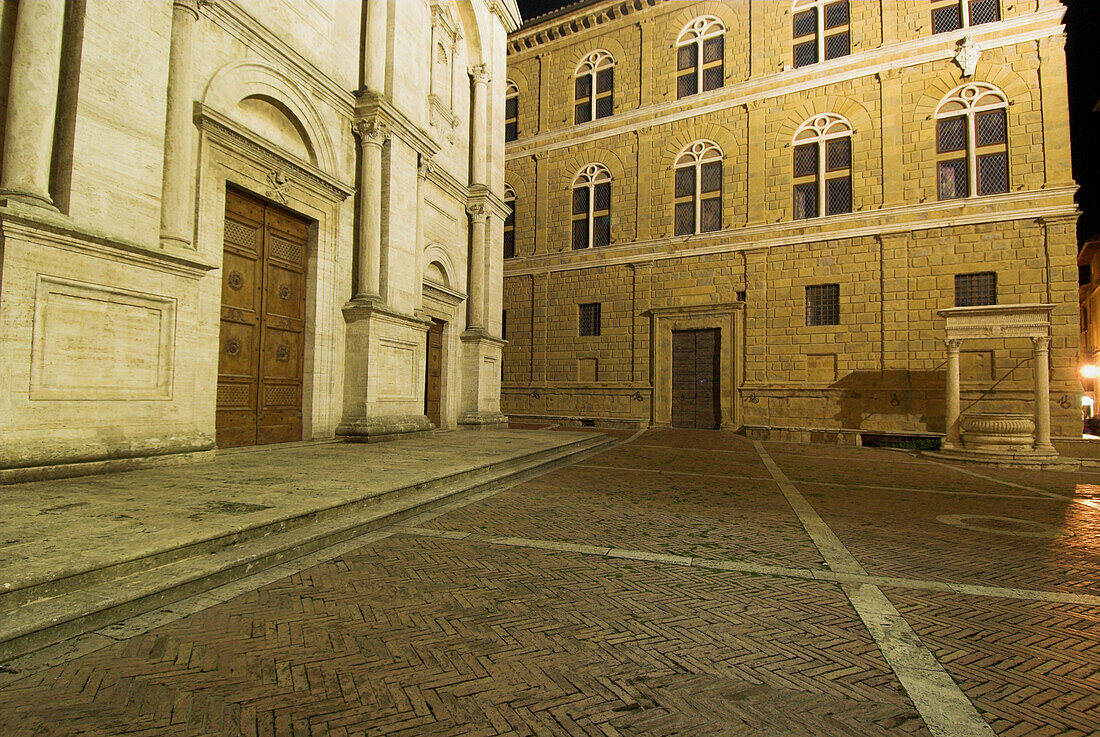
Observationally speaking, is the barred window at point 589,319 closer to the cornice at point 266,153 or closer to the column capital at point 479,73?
the column capital at point 479,73

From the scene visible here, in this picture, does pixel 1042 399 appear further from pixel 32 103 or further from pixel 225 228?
pixel 32 103

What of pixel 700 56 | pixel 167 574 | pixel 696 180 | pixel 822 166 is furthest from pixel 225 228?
pixel 700 56

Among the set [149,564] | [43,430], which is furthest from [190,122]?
[149,564]

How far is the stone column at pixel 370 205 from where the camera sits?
9883 mm

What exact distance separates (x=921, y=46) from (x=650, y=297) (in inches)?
479

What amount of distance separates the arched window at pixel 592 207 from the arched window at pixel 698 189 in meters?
3.02

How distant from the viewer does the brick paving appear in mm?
1840

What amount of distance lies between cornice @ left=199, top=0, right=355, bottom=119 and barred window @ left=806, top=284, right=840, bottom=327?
621 inches

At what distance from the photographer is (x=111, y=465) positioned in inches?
211

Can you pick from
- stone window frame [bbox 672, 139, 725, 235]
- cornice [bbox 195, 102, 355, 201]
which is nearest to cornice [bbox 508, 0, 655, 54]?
stone window frame [bbox 672, 139, 725, 235]

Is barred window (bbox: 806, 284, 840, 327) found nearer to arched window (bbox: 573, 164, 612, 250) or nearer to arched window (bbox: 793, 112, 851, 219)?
arched window (bbox: 793, 112, 851, 219)

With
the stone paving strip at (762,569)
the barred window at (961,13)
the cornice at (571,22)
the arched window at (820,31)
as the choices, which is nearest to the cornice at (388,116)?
the stone paving strip at (762,569)

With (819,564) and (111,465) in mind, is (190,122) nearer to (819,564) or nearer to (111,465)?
(111,465)

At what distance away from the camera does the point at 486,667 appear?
7.18 feet
